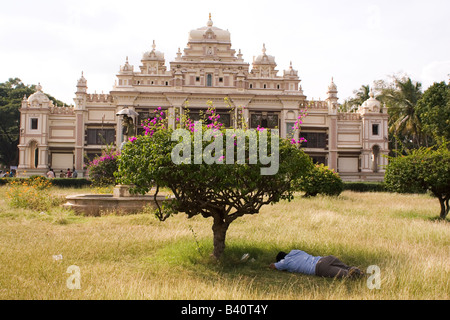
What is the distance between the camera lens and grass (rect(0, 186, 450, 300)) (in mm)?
5160

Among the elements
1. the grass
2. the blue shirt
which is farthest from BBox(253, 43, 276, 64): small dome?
the blue shirt

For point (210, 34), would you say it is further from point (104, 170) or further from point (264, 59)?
point (104, 170)

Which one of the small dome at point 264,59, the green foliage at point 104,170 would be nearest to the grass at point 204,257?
the green foliage at point 104,170

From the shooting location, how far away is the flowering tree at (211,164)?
6.41 metres

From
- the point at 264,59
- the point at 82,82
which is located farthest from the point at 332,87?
the point at 82,82

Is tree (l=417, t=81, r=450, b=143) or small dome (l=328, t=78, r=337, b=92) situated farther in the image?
small dome (l=328, t=78, r=337, b=92)

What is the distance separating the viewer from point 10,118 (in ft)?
153

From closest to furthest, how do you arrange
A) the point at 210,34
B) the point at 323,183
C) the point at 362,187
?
the point at 323,183 < the point at 362,187 < the point at 210,34

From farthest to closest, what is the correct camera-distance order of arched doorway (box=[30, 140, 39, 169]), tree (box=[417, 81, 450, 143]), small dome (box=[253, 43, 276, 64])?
small dome (box=[253, 43, 276, 64]), arched doorway (box=[30, 140, 39, 169]), tree (box=[417, 81, 450, 143])

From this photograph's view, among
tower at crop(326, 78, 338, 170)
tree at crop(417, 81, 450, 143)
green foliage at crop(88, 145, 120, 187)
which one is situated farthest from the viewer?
tower at crop(326, 78, 338, 170)

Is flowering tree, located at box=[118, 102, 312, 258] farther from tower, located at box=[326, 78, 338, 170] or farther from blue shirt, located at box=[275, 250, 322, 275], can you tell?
tower, located at box=[326, 78, 338, 170]

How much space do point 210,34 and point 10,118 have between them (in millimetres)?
26342

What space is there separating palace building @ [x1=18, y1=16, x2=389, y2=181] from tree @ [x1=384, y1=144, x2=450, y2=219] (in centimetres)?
2473
